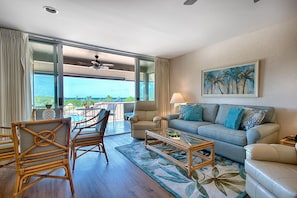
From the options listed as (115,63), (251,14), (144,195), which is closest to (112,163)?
(144,195)

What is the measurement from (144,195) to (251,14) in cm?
298

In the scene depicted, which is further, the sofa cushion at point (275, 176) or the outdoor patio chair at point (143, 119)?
the outdoor patio chair at point (143, 119)

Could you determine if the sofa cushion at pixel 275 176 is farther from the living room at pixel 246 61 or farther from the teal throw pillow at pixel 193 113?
the teal throw pillow at pixel 193 113

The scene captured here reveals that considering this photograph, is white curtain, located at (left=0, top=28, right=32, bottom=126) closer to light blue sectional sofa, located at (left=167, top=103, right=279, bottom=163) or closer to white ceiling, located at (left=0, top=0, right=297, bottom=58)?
white ceiling, located at (left=0, top=0, right=297, bottom=58)

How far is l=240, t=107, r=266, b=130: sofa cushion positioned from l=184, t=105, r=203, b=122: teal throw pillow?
96 cm

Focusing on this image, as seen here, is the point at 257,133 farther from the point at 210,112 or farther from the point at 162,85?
the point at 162,85

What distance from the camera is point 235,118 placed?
2.72m

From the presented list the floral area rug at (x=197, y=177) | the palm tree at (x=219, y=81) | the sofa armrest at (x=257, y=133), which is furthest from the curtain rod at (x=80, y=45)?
the sofa armrest at (x=257, y=133)

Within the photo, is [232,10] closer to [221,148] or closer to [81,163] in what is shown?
[221,148]

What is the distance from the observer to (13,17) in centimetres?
240

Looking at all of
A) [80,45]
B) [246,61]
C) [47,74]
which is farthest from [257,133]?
[47,74]

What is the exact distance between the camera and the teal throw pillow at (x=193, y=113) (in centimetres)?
351

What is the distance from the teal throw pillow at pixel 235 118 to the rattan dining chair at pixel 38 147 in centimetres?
265

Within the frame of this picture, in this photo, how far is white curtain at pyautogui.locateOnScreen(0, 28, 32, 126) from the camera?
2.74 m
